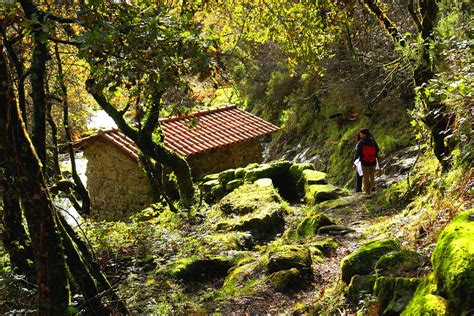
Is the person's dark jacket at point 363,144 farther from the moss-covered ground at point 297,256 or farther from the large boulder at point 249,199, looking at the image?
the large boulder at point 249,199

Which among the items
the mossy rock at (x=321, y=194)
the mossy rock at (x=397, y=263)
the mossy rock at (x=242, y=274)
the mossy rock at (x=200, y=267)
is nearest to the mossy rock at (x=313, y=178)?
the mossy rock at (x=321, y=194)

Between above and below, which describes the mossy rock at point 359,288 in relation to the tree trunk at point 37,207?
below

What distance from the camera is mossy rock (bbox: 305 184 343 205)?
11023 mm

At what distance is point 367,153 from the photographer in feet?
34.5

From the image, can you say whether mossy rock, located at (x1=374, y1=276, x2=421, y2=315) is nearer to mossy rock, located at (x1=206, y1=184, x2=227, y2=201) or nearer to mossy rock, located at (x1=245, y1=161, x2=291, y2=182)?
mossy rock, located at (x1=245, y1=161, x2=291, y2=182)

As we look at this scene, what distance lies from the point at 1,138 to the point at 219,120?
46.4 feet

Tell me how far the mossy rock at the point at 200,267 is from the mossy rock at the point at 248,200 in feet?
9.78

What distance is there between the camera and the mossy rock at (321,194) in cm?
1102

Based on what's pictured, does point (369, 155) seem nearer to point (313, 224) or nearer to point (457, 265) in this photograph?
point (313, 224)

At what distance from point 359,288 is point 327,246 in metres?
2.61

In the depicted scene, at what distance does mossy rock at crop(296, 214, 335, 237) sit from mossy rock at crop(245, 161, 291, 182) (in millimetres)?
4931

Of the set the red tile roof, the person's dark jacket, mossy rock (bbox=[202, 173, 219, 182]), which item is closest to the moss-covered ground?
the person's dark jacket

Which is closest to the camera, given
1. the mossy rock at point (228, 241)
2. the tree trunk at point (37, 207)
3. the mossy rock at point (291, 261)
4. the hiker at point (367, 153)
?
the tree trunk at point (37, 207)

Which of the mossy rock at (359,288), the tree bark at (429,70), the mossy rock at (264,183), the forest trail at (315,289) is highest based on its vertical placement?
the tree bark at (429,70)
